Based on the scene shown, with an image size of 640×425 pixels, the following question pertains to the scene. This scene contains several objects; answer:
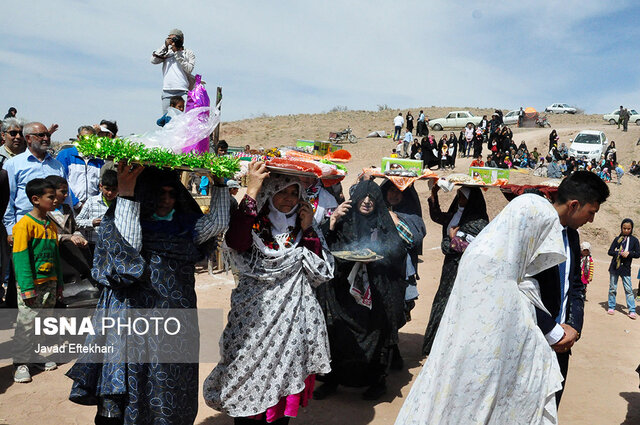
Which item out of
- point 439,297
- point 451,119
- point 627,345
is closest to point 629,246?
point 627,345

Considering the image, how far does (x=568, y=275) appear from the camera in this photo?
10.4 feet

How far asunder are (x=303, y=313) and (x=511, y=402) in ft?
4.45

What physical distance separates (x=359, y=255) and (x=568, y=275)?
1.71 meters

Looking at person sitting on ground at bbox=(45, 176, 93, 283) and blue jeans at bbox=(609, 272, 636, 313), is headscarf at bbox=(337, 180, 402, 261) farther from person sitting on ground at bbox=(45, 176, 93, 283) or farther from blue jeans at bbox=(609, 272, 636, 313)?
blue jeans at bbox=(609, 272, 636, 313)

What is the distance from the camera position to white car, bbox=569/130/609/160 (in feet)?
83.9

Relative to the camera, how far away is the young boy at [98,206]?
17.3 ft

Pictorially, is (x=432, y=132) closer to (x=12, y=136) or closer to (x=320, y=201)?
(x=320, y=201)

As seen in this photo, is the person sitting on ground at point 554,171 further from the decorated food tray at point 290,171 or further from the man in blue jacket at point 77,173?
the decorated food tray at point 290,171

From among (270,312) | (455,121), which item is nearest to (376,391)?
(270,312)

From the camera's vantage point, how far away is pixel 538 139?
30.3 m

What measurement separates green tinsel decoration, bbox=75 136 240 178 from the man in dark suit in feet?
6.47

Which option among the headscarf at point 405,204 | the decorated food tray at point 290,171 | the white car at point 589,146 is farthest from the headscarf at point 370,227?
the white car at point 589,146

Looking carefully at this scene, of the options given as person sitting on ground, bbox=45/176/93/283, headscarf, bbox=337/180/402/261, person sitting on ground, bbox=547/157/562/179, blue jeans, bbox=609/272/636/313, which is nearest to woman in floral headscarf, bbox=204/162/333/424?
headscarf, bbox=337/180/402/261

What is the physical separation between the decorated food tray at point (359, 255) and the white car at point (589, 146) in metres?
24.8
